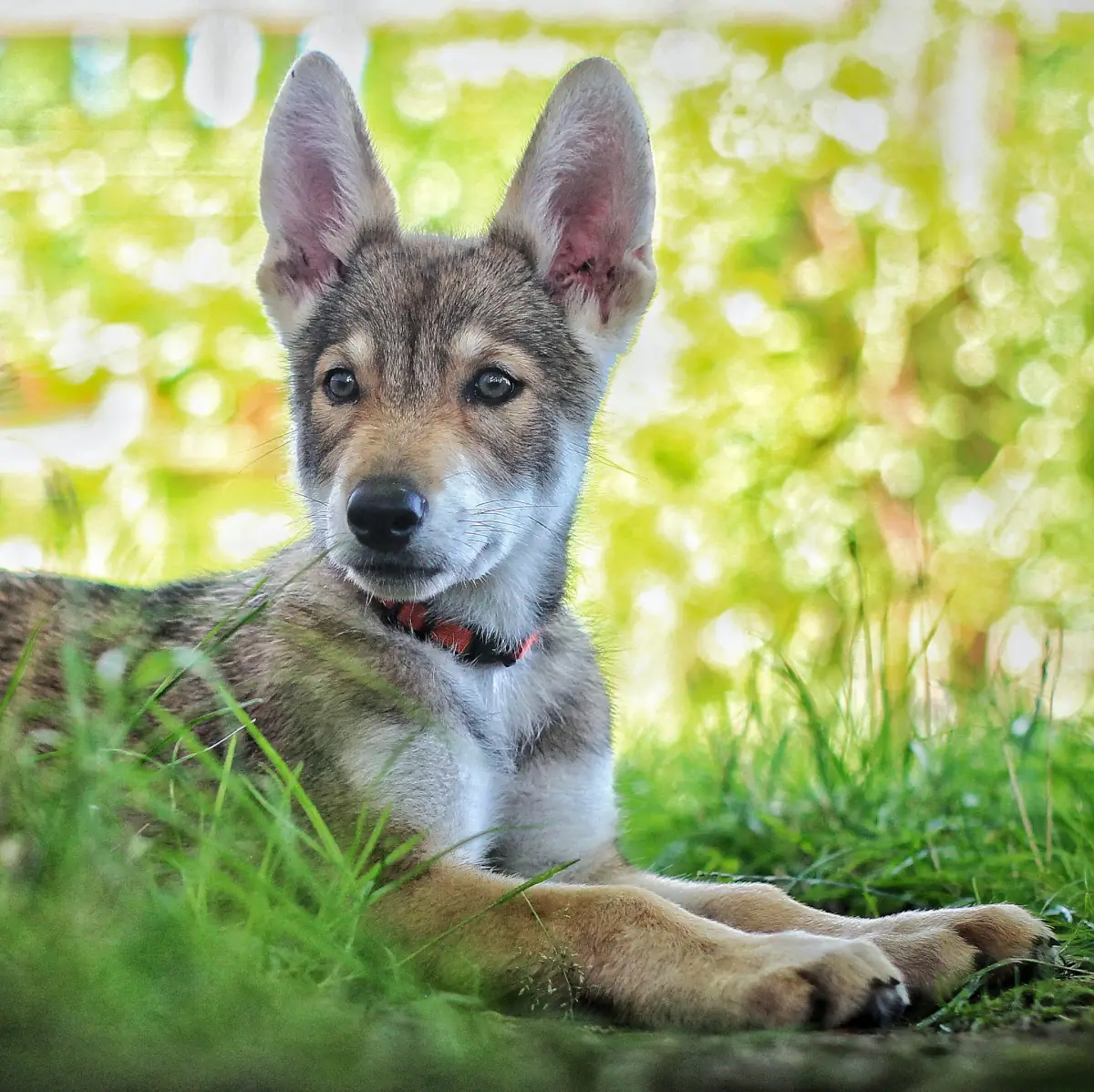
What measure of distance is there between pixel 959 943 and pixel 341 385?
1876 millimetres

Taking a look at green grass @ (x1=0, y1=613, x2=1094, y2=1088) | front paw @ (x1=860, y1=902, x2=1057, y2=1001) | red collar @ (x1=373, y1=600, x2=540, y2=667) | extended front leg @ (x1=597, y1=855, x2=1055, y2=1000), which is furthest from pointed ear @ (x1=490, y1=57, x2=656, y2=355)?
front paw @ (x1=860, y1=902, x2=1057, y2=1001)

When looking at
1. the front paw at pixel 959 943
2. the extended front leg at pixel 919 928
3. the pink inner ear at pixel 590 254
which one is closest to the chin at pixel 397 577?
the extended front leg at pixel 919 928

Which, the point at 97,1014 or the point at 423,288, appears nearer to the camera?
the point at 97,1014

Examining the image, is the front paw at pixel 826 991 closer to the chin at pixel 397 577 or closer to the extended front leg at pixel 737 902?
the extended front leg at pixel 737 902

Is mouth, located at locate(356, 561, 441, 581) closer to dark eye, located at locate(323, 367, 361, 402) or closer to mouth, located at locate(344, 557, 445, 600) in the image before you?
mouth, located at locate(344, 557, 445, 600)

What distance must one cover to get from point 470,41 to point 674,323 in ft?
7.41

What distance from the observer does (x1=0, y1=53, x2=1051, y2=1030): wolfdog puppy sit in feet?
7.65

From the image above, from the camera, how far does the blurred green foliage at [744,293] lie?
722 centimetres

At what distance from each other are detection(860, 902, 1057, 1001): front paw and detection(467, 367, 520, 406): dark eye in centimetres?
148

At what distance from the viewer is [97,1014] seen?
1551 millimetres

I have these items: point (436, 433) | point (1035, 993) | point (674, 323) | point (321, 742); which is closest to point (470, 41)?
point (674, 323)

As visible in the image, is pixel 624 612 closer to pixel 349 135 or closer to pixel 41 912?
pixel 349 135

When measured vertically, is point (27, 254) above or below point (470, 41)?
below

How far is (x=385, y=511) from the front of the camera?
271 centimetres
